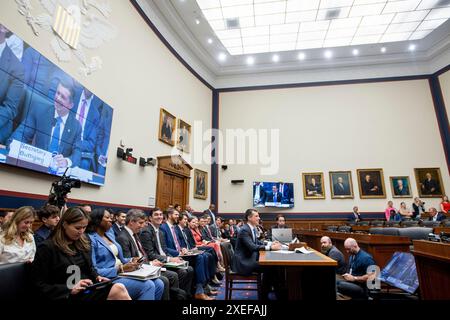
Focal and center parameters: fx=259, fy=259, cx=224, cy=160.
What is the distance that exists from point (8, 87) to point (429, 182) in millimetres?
13716

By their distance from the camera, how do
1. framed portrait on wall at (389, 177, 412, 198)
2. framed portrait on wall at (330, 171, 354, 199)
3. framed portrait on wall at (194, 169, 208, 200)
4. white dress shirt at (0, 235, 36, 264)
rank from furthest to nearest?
framed portrait on wall at (330, 171, 354, 199) → framed portrait on wall at (389, 177, 412, 198) → framed portrait on wall at (194, 169, 208, 200) → white dress shirt at (0, 235, 36, 264)

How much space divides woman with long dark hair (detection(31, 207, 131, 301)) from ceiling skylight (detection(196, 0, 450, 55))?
9231 mm

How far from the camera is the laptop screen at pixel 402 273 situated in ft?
10.3

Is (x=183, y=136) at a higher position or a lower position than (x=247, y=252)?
higher

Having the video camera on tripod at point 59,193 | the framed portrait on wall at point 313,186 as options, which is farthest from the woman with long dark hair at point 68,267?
the framed portrait on wall at point 313,186

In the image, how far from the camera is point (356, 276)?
3352mm

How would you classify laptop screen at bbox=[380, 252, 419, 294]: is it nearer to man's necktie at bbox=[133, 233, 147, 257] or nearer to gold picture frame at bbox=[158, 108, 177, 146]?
man's necktie at bbox=[133, 233, 147, 257]

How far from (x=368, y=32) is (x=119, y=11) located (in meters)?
9.53

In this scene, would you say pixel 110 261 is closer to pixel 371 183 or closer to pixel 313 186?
pixel 313 186

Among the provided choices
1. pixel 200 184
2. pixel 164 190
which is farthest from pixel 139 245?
pixel 200 184

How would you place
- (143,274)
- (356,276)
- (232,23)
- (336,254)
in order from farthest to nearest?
1. (232,23)
2. (336,254)
3. (356,276)
4. (143,274)

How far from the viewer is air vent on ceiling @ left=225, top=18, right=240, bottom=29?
392 inches

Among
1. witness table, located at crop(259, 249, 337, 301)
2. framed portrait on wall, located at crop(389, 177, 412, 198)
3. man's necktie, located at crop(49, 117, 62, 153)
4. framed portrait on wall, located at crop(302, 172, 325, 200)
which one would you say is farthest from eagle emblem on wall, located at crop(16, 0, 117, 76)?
framed portrait on wall, located at crop(389, 177, 412, 198)

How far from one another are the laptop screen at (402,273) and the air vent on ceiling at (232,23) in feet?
30.9
